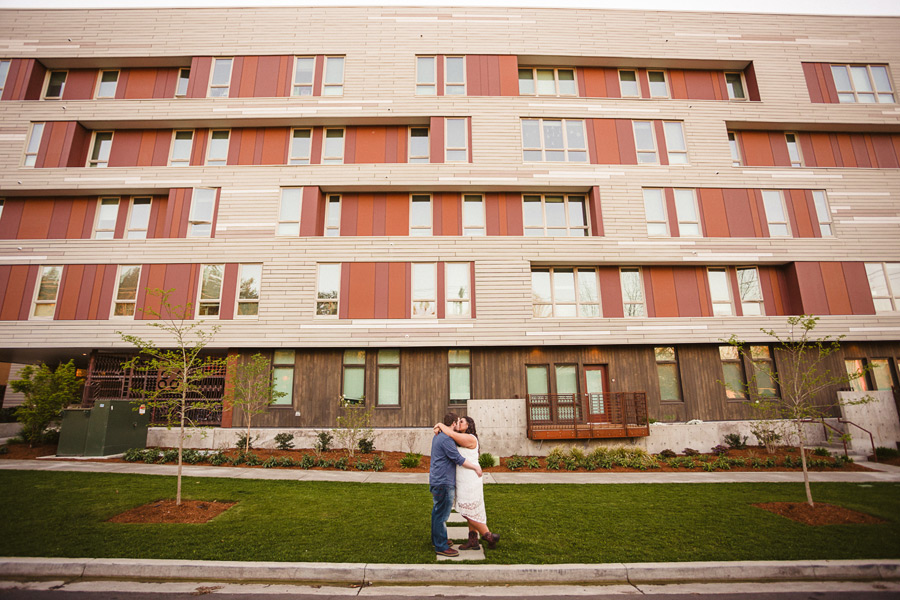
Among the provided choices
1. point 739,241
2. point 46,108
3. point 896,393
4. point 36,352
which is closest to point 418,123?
point 739,241

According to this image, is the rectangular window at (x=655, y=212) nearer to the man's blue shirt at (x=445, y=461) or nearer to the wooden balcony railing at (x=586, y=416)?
the wooden balcony railing at (x=586, y=416)

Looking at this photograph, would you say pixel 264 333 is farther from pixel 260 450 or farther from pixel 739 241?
pixel 739 241

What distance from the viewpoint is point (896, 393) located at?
14.1 meters

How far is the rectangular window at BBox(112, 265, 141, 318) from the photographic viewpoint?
53.6ft

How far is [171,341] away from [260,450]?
17.5ft

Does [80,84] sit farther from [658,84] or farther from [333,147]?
[658,84]

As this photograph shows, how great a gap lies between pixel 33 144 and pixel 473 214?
18.9 meters

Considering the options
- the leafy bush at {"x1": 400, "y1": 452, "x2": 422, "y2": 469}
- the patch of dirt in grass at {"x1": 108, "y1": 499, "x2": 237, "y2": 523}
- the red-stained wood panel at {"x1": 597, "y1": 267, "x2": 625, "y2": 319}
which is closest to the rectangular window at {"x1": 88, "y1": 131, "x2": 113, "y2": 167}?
the patch of dirt in grass at {"x1": 108, "y1": 499, "x2": 237, "y2": 523}

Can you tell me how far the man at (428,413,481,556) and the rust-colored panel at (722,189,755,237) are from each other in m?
17.0

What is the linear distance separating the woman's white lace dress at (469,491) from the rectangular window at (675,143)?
1736 cm

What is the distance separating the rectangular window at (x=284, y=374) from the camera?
1606 centimetres

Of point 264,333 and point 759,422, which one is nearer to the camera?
point 759,422

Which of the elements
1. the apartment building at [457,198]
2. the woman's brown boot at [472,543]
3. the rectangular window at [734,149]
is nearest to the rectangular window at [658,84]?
the apartment building at [457,198]

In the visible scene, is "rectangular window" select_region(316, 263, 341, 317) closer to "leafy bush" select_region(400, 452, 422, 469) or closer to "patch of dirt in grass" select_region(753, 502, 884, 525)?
"leafy bush" select_region(400, 452, 422, 469)
